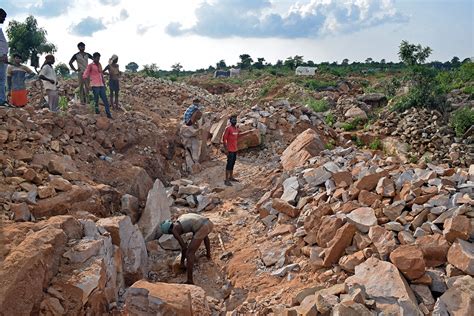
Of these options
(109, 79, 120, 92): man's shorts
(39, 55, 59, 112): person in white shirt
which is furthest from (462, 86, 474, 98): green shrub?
(39, 55, 59, 112): person in white shirt

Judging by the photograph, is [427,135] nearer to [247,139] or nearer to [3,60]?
[247,139]

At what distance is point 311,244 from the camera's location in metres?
5.27

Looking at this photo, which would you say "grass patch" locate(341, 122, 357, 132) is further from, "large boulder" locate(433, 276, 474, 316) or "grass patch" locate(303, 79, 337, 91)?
"large boulder" locate(433, 276, 474, 316)

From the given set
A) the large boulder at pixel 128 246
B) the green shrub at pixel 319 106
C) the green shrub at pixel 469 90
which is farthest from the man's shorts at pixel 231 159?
the green shrub at pixel 469 90

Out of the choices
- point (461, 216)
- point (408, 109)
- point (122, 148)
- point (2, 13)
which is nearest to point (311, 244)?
point (461, 216)

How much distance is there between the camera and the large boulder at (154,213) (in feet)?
20.5

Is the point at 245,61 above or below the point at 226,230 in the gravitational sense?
above

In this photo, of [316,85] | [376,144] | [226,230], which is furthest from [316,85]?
[226,230]

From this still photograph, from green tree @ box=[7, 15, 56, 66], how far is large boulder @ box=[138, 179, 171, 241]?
35.1 ft

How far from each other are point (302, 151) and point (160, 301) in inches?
183

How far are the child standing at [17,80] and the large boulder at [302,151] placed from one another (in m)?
4.71

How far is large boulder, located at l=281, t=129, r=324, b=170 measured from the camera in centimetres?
786

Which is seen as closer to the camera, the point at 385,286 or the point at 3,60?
the point at 385,286

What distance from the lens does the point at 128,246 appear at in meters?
5.23
